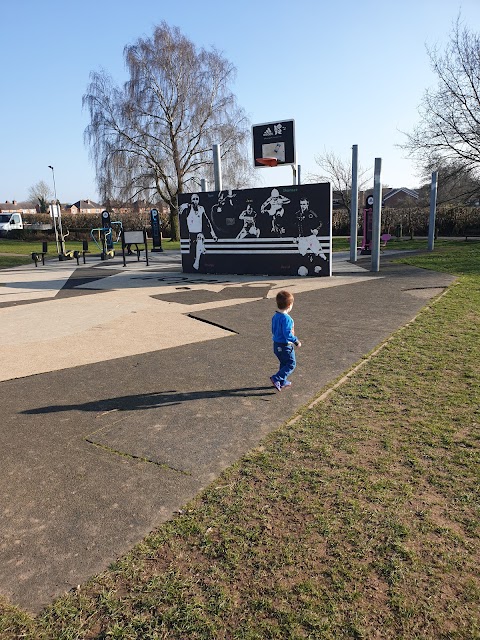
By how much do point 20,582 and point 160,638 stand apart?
95 cm

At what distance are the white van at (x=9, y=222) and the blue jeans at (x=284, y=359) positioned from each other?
4645cm

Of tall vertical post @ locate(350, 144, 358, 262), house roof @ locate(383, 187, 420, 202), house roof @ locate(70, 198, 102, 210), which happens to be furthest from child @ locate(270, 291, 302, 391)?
house roof @ locate(70, 198, 102, 210)

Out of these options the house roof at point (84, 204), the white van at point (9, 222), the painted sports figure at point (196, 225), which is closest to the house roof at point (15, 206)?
the house roof at point (84, 204)

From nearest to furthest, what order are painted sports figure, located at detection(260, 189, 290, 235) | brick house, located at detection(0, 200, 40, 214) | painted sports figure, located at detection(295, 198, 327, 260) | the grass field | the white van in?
→ the grass field, painted sports figure, located at detection(295, 198, 327, 260), painted sports figure, located at detection(260, 189, 290, 235), the white van, brick house, located at detection(0, 200, 40, 214)

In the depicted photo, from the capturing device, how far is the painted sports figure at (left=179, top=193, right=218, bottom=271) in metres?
17.1

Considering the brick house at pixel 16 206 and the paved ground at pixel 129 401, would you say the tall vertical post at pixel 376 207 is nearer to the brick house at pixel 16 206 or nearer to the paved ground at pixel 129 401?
the paved ground at pixel 129 401

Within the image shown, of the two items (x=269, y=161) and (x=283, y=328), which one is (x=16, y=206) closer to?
(x=269, y=161)

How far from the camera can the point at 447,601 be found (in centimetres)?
238

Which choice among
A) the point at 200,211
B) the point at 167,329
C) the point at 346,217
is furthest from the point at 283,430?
the point at 346,217

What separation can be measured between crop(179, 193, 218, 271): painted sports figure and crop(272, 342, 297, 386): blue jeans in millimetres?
12253

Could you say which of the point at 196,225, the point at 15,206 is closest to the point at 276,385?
the point at 196,225

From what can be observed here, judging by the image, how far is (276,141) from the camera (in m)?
16.6

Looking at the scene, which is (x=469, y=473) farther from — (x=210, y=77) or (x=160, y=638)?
(x=210, y=77)

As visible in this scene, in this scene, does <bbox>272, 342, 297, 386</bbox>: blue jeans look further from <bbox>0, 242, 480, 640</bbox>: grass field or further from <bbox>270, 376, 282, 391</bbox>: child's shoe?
<bbox>0, 242, 480, 640</bbox>: grass field
